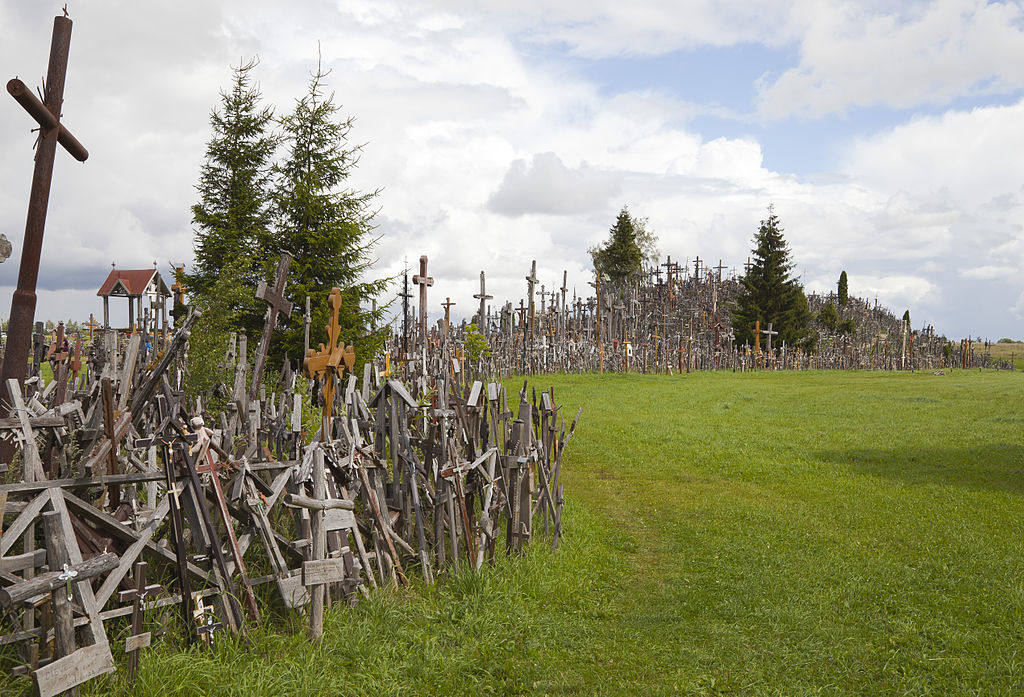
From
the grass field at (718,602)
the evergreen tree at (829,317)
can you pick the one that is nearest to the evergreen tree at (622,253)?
the evergreen tree at (829,317)

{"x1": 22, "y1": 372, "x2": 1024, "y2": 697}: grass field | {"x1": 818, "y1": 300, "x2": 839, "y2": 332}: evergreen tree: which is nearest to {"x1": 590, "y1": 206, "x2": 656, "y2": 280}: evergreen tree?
{"x1": 818, "y1": 300, "x2": 839, "y2": 332}: evergreen tree

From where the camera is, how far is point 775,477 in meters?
14.4

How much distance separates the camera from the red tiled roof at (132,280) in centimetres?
3650

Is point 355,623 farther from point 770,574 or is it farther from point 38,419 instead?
point 770,574

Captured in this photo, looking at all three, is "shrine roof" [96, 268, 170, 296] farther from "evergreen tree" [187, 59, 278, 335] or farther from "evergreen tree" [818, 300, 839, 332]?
"evergreen tree" [818, 300, 839, 332]

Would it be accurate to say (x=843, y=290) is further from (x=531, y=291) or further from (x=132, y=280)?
(x=132, y=280)

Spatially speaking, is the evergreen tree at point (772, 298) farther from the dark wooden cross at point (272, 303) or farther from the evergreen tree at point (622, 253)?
the dark wooden cross at point (272, 303)

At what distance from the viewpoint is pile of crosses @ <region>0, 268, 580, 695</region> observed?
4453 millimetres

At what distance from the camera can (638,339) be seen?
43.3m

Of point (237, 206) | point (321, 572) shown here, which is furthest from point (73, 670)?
point (237, 206)

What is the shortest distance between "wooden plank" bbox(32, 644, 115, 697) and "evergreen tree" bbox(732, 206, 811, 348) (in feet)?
169

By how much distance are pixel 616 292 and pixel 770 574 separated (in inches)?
1744

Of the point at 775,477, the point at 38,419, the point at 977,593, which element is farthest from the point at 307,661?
the point at 775,477

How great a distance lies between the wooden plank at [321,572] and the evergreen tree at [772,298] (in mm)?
50056
